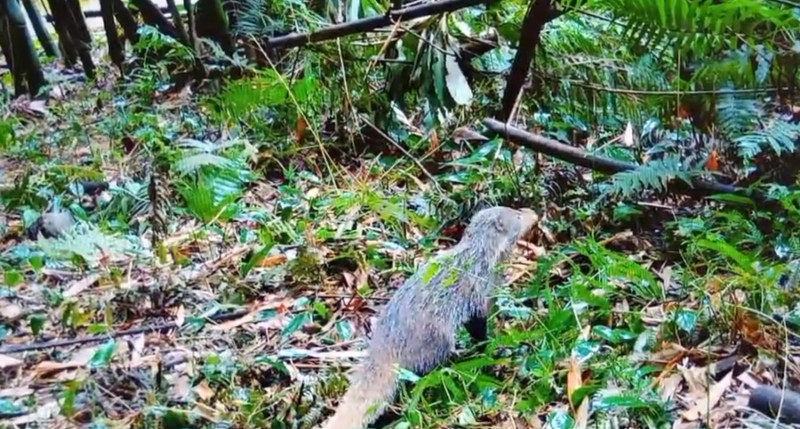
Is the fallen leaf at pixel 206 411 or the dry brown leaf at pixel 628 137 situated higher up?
the dry brown leaf at pixel 628 137

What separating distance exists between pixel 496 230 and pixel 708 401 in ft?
2.96

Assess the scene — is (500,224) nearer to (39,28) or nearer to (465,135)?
(465,135)

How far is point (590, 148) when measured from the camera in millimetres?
3389

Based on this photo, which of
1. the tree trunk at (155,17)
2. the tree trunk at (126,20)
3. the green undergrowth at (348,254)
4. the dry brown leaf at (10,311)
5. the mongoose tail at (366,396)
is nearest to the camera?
the mongoose tail at (366,396)

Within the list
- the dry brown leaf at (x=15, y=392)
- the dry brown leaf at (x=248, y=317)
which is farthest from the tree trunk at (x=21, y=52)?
the dry brown leaf at (x=15, y=392)

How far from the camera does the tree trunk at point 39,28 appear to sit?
5154 millimetres

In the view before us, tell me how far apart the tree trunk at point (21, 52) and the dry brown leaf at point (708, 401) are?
3.77 m

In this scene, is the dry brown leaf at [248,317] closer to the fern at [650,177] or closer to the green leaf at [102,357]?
the green leaf at [102,357]

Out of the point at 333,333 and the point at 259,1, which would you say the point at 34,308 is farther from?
the point at 259,1

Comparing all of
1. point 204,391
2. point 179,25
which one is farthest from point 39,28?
point 204,391

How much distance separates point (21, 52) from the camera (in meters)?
4.61

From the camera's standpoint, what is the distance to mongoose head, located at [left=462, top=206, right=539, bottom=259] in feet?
8.38

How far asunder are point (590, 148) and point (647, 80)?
1.41 ft

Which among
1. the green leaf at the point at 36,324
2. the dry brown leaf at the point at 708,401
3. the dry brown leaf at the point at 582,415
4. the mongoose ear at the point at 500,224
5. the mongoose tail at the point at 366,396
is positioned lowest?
the dry brown leaf at the point at 708,401
